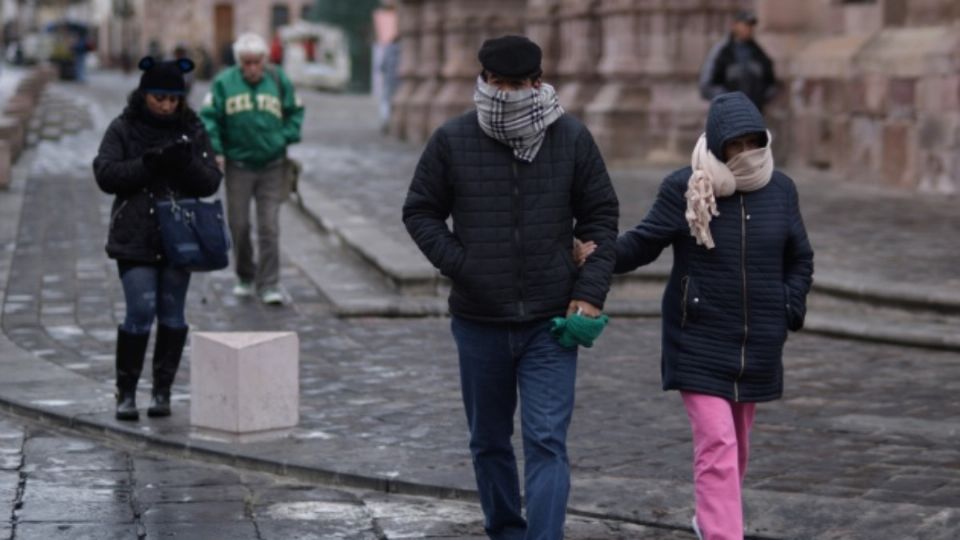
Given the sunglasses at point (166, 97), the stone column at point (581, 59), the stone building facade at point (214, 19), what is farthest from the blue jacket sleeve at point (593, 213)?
the stone building facade at point (214, 19)

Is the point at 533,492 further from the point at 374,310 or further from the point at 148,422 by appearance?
the point at 374,310

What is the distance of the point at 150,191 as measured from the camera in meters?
9.30

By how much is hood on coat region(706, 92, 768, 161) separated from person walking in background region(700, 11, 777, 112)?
12342 mm

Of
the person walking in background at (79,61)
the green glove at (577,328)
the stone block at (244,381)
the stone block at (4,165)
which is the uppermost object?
the green glove at (577,328)

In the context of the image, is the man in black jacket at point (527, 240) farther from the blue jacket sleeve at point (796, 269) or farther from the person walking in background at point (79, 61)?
→ the person walking in background at point (79, 61)

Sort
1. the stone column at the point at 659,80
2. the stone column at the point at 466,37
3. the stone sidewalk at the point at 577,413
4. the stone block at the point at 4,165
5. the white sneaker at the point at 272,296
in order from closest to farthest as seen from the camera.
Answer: the stone sidewalk at the point at 577,413, the white sneaker at the point at 272,296, the stone block at the point at 4,165, the stone column at the point at 659,80, the stone column at the point at 466,37

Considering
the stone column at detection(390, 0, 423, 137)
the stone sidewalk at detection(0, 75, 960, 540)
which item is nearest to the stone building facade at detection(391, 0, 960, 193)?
the stone column at detection(390, 0, 423, 137)

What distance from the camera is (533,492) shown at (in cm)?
649

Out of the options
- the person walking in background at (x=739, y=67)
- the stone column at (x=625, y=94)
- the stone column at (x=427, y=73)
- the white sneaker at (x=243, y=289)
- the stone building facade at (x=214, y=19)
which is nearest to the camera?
the white sneaker at (x=243, y=289)

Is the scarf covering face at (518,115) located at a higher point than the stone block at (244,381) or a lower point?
higher

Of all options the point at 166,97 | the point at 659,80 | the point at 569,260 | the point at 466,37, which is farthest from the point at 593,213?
the point at 466,37

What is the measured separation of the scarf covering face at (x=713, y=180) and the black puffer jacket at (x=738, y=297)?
6cm

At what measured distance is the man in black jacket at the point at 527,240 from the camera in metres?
6.48

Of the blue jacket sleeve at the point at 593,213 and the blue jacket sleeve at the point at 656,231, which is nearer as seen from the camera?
the blue jacket sleeve at the point at 593,213
